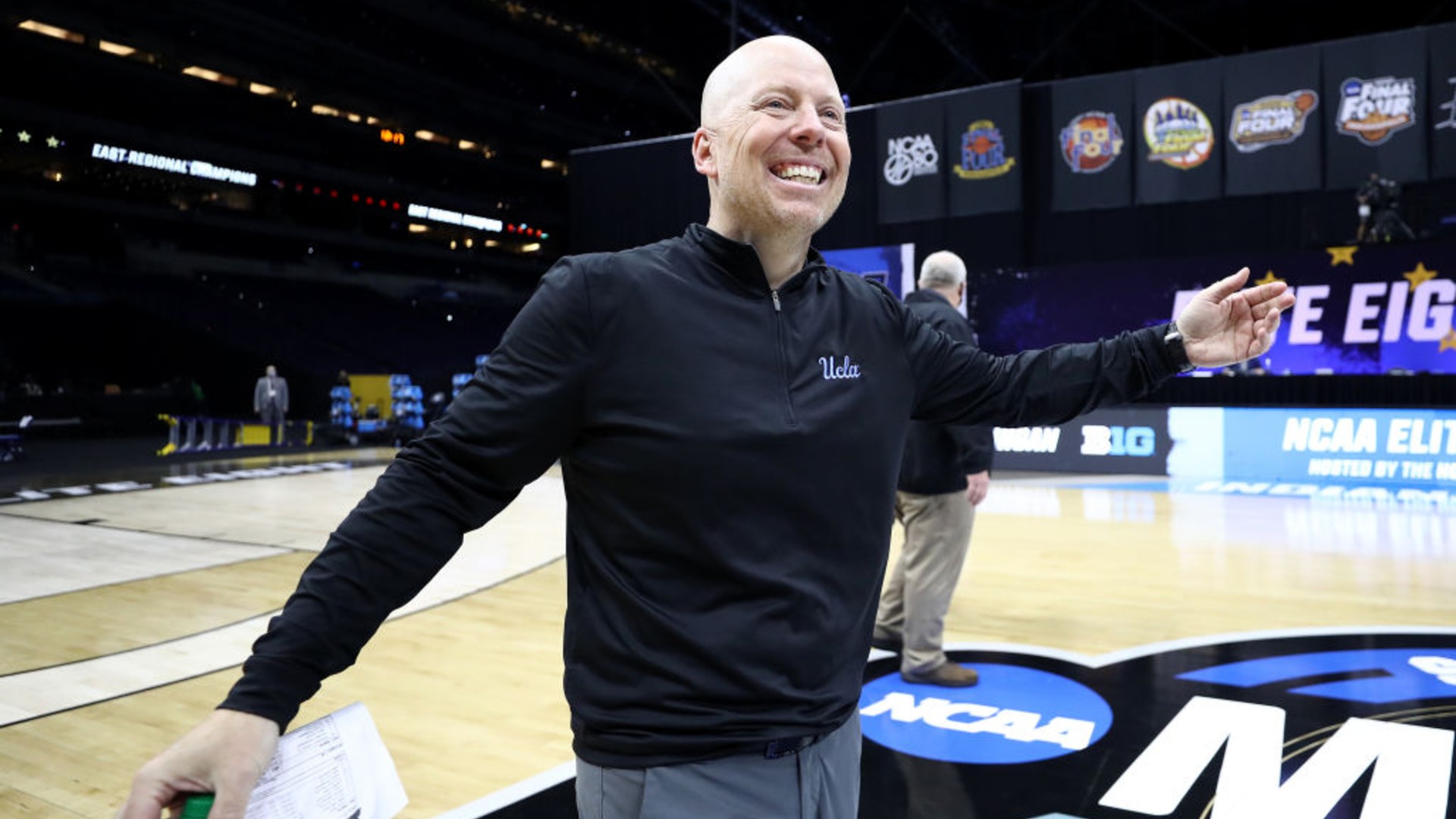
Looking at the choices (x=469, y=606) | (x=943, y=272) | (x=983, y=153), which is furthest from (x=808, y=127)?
(x=983, y=153)

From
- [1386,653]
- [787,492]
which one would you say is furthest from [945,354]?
[1386,653]

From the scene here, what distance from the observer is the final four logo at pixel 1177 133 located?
1448cm

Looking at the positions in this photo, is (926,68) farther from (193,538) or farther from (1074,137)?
(193,538)

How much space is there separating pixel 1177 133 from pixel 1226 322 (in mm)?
14930

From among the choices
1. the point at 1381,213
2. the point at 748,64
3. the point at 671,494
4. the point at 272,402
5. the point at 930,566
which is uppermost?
the point at 1381,213

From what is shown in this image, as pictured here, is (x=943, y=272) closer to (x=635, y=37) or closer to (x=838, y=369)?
(x=838, y=369)

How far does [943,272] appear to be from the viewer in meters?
3.99

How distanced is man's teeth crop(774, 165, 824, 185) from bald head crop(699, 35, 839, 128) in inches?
4.2

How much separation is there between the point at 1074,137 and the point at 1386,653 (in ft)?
41.4

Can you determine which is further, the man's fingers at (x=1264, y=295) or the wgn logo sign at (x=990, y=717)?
the wgn logo sign at (x=990, y=717)

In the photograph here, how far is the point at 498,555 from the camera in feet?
22.9

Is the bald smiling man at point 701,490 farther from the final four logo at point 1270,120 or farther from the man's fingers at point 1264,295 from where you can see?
the final four logo at point 1270,120

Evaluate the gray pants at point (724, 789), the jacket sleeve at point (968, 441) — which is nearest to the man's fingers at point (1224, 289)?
the gray pants at point (724, 789)

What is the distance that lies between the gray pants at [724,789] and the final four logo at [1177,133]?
1539 cm
